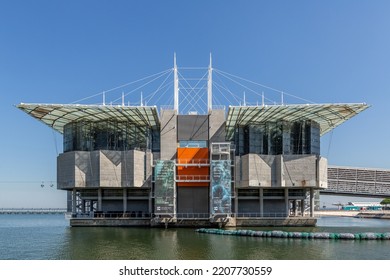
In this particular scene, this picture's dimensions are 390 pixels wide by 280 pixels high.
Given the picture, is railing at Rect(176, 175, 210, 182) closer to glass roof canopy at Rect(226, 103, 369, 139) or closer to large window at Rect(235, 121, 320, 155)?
large window at Rect(235, 121, 320, 155)

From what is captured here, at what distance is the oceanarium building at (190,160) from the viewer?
236 ft

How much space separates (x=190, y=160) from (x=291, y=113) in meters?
18.9

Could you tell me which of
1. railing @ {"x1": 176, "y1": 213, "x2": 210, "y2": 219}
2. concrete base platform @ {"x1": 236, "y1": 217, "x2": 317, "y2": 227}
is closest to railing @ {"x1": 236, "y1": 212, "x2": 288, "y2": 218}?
concrete base platform @ {"x1": 236, "y1": 217, "x2": 317, "y2": 227}

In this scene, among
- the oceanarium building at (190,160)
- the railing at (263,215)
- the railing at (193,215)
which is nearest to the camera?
the oceanarium building at (190,160)

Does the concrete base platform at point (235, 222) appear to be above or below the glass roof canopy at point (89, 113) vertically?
below

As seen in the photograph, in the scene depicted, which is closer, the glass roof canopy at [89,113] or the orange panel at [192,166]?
the glass roof canopy at [89,113]

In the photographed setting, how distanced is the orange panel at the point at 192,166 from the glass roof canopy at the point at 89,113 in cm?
787

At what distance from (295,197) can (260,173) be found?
33.7 ft

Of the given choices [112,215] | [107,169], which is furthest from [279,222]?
[107,169]

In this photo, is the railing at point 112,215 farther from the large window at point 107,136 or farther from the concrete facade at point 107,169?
the large window at point 107,136

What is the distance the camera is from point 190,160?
76.1 meters

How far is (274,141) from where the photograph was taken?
77.8 meters

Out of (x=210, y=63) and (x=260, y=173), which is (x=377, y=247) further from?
(x=210, y=63)

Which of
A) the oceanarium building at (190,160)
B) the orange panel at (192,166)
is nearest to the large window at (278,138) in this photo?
the oceanarium building at (190,160)
